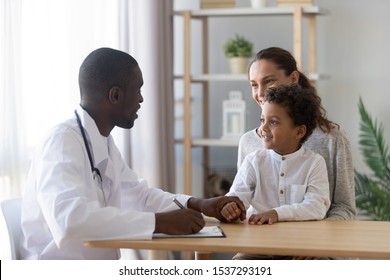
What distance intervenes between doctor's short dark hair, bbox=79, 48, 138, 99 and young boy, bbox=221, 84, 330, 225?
50 cm

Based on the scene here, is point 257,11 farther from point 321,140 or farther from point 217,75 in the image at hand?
point 321,140

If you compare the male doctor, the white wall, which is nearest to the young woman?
the male doctor

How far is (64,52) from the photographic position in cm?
363

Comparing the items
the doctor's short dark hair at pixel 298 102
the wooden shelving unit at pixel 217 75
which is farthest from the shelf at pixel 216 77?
the doctor's short dark hair at pixel 298 102

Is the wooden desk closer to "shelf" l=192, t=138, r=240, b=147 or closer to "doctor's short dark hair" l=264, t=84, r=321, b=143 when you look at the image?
"doctor's short dark hair" l=264, t=84, r=321, b=143

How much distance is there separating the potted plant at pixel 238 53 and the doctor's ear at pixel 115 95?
2453mm

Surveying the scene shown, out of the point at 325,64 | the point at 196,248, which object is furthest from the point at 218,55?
the point at 196,248

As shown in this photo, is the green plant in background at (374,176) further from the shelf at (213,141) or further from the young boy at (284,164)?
the young boy at (284,164)

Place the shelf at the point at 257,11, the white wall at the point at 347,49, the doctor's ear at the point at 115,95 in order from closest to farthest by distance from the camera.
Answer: the doctor's ear at the point at 115,95
the shelf at the point at 257,11
the white wall at the point at 347,49

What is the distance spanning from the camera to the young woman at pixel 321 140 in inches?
105

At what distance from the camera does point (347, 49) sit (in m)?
4.84

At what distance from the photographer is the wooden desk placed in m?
1.91

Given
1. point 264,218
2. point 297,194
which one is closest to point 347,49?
point 297,194

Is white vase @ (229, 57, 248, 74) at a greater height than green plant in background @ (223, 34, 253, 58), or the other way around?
green plant in background @ (223, 34, 253, 58)
